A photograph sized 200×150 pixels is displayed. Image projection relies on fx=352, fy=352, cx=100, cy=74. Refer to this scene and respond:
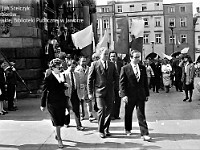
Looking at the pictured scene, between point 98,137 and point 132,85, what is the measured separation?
1395 millimetres

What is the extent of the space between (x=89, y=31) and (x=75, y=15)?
1561 cm

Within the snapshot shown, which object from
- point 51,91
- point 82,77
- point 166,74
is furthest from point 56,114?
point 166,74

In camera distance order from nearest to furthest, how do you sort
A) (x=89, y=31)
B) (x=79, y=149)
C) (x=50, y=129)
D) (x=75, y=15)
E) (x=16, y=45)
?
(x=79, y=149) < (x=50, y=129) < (x=89, y=31) < (x=16, y=45) < (x=75, y=15)

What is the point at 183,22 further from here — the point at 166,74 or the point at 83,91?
the point at 83,91

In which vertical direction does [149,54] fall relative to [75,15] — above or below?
below

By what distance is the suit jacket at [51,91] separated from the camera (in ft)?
23.0

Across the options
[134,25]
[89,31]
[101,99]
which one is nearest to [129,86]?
[101,99]

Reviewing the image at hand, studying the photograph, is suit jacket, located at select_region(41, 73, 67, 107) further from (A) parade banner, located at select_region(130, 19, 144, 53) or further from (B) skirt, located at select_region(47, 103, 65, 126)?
(A) parade banner, located at select_region(130, 19, 144, 53)

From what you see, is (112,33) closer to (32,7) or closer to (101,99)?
(32,7)

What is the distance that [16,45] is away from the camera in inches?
619

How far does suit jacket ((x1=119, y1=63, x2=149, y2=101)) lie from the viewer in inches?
295

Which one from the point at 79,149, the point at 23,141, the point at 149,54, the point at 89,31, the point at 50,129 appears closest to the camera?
the point at 79,149

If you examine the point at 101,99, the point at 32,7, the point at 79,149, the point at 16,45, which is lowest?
the point at 79,149

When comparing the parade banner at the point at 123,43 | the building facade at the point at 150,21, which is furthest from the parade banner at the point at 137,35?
the building facade at the point at 150,21
